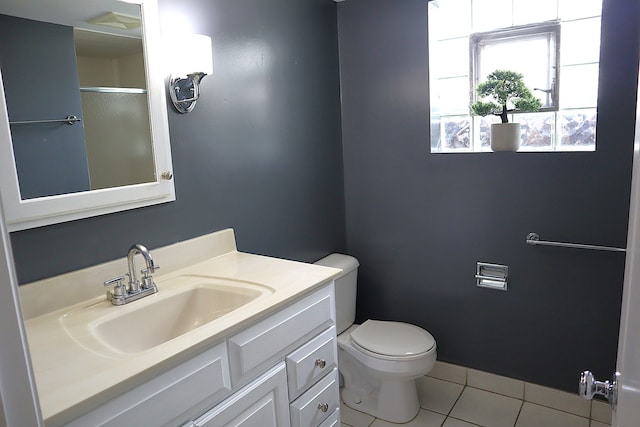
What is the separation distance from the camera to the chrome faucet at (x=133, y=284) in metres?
1.49

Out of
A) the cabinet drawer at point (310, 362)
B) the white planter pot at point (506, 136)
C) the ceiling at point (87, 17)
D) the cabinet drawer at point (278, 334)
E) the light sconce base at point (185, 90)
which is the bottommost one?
the cabinet drawer at point (310, 362)

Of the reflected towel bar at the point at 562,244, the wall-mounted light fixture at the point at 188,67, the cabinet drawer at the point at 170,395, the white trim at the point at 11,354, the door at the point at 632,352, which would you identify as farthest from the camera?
the reflected towel bar at the point at 562,244

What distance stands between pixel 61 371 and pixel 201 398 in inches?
13.6

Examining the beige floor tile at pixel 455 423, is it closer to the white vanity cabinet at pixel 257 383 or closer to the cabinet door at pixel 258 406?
the white vanity cabinet at pixel 257 383

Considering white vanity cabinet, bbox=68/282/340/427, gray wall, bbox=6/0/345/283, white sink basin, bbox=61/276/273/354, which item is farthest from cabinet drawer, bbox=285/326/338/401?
gray wall, bbox=6/0/345/283

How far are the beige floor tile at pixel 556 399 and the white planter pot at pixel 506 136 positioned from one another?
1210mm

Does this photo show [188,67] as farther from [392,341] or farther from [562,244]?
[562,244]

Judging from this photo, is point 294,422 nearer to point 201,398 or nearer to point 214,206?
point 201,398

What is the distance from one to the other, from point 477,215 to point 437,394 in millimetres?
976

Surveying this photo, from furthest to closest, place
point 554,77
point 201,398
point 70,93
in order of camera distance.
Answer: point 554,77, point 70,93, point 201,398

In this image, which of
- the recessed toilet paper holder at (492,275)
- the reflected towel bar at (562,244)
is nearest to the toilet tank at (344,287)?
the recessed toilet paper holder at (492,275)

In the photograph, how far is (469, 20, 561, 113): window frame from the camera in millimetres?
Result: 2227

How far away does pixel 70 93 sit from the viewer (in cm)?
149

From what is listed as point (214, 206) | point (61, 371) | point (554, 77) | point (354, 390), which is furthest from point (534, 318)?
point (61, 371)
